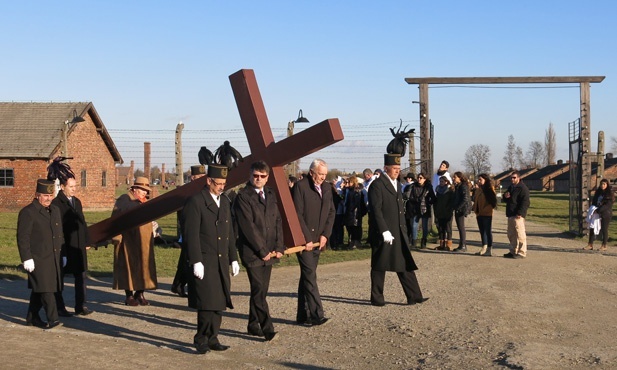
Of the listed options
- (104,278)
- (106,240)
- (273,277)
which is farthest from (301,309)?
(104,278)

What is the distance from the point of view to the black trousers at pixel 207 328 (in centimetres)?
760

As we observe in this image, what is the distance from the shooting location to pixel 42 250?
920 centimetres

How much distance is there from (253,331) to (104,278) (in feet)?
19.5

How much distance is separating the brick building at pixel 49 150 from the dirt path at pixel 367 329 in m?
28.5

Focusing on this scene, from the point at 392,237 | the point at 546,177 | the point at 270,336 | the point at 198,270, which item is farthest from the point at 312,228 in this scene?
the point at 546,177

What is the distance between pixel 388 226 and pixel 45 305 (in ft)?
14.3

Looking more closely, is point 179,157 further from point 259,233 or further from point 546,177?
point 546,177

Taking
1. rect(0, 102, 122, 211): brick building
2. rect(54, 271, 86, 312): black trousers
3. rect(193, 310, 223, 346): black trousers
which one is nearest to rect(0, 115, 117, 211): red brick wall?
rect(0, 102, 122, 211): brick building

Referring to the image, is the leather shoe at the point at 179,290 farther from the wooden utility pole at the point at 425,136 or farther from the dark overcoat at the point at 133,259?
the wooden utility pole at the point at 425,136

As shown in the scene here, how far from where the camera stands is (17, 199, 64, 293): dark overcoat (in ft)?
29.6

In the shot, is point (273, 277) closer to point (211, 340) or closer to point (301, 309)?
point (301, 309)

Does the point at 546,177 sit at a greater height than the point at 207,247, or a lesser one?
greater

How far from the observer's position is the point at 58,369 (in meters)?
6.99

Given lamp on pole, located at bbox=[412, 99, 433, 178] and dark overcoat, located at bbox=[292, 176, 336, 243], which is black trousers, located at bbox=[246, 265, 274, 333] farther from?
lamp on pole, located at bbox=[412, 99, 433, 178]
